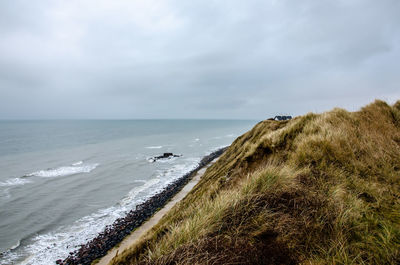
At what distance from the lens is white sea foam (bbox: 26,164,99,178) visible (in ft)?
93.8

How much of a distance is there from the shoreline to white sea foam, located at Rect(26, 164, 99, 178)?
686 inches

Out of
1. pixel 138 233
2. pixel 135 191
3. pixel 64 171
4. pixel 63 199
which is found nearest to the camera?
pixel 138 233

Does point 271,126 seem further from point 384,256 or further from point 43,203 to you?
point 43,203

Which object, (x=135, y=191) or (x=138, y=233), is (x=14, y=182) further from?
(x=138, y=233)

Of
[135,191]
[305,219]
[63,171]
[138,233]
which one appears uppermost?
[305,219]

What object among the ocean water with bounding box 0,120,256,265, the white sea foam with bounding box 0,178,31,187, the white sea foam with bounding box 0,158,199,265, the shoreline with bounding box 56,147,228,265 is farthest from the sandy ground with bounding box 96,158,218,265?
the white sea foam with bounding box 0,178,31,187

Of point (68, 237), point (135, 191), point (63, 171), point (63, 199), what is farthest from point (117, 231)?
point (63, 171)

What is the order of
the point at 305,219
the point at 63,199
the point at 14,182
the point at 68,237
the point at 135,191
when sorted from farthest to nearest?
the point at 14,182 → the point at 135,191 → the point at 63,199 → the point at 68,237 → the point at 305,219

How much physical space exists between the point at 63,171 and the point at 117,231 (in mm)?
23343

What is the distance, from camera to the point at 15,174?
2959 cm

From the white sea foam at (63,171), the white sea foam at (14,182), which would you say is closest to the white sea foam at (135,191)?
the white sea foam at (63,171)

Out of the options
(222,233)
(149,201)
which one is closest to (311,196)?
(222,233)

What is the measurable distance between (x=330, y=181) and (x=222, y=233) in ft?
8.67

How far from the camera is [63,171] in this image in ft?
101
